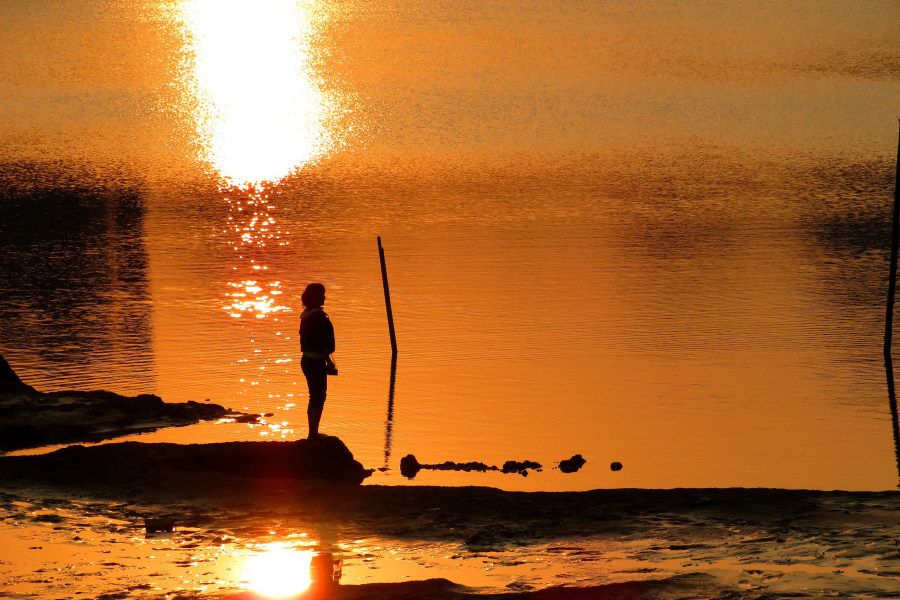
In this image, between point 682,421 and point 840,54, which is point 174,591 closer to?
point 682,421

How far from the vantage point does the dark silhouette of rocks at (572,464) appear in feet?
50.3

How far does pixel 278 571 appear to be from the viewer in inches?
388

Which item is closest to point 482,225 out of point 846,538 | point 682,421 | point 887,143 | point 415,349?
point 415,349

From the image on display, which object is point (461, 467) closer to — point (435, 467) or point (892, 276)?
point (435, 467)

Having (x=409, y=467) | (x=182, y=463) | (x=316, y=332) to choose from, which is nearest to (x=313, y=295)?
(x=316, y=332)

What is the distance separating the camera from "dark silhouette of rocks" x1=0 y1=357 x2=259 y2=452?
15883 mm

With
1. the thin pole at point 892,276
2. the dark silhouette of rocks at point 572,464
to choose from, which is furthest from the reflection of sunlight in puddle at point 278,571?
the thin pole at point 892,276

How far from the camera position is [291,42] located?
436 feet

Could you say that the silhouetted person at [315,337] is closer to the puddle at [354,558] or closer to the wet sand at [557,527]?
the wet sand at [557,527]

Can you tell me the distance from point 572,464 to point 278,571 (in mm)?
6513

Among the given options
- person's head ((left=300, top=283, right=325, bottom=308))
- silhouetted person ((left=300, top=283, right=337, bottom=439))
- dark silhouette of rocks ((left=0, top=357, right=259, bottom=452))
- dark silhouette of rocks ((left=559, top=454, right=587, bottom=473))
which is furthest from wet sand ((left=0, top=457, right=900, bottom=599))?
dark silhouette of rocks ((left=559, top=454, right=587, bottom=473))

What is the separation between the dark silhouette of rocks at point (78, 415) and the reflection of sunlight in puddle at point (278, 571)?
6.70 metres

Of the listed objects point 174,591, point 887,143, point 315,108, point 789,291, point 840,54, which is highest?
point 840,54

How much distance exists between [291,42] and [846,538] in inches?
5076
